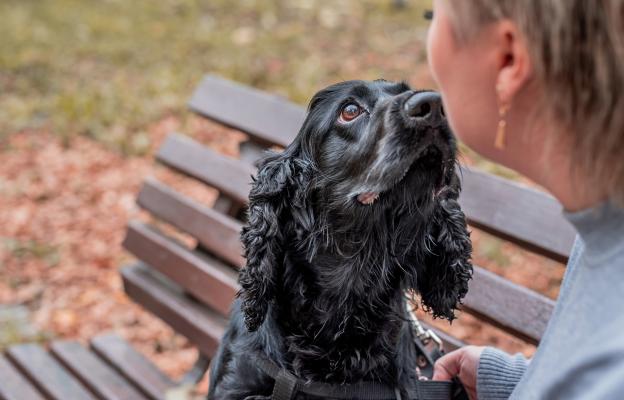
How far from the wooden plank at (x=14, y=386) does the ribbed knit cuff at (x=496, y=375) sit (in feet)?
7.67

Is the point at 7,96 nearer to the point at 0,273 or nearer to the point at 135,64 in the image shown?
the point at 135,64

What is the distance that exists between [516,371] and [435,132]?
2.56 ft

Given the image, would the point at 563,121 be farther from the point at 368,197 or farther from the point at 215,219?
the point at 215,219

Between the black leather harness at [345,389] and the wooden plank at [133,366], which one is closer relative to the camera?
the black leather harness at [345,389]

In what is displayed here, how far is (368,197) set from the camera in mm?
2268

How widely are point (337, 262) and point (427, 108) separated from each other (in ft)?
2.20

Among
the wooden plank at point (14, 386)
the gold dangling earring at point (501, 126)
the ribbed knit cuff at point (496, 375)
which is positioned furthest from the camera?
the wooden plank at point (14, 386)

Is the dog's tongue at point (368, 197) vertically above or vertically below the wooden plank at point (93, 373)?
above

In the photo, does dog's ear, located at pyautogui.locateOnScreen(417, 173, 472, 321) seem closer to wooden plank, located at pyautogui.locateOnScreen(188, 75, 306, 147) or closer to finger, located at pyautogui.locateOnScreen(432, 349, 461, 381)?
finger, located at pyautogui.locateOnScreen(432, 349, 461, 381)

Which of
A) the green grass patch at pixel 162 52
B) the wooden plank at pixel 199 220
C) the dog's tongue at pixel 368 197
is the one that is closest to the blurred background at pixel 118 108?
the green grass patch at pixel 162 52

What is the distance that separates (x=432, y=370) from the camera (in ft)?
8.63

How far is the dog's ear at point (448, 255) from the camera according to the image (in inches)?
96.9

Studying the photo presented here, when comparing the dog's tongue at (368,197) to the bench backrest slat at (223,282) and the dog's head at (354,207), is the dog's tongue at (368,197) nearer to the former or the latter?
the dog's head at (354,207)

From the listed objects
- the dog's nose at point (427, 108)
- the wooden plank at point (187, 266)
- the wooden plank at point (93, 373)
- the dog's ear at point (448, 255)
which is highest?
the dog's nose at point (427, 108)
